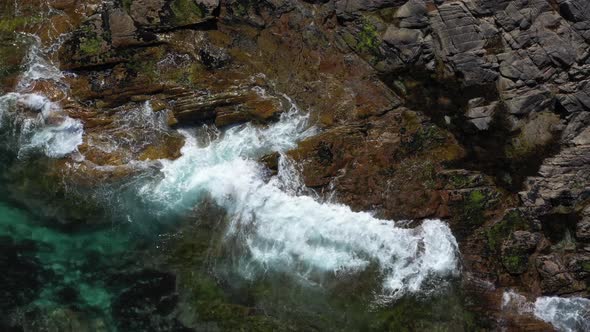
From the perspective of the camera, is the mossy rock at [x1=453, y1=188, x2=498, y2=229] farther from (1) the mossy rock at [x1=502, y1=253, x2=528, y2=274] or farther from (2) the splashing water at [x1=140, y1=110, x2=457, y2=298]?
(1) the mossy rock at [x1=502, y1=253, x2=528, y2=274]

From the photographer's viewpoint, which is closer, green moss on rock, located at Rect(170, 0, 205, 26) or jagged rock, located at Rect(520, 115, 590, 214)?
jagged rock, located at Rect(520, 115, 590, 214)

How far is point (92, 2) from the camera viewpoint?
1895 cm

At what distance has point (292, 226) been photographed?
17.1 m

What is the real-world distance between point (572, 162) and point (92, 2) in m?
18.1

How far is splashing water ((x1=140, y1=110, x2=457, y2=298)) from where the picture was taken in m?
16.8

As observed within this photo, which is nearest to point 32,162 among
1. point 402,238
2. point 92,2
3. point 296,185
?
point 92,2

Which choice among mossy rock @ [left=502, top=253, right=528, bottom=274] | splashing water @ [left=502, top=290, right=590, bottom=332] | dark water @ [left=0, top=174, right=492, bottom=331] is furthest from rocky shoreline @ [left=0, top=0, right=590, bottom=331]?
dark water @ [left=0, top=174, right=492, bottom=331]

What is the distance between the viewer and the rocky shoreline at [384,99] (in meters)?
16.8

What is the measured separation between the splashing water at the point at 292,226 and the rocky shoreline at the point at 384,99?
0.57 meters

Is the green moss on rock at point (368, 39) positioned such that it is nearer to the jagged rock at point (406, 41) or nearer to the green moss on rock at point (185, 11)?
the jagged rock at point (406, 41)

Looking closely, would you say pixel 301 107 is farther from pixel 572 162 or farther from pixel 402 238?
pixel 572 162

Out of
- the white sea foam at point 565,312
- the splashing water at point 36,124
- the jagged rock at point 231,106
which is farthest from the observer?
the jagged rock at point 231,106

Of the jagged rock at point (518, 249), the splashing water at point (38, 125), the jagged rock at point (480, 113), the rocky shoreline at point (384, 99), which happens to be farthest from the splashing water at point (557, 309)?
the splashing water at point (38, 125)

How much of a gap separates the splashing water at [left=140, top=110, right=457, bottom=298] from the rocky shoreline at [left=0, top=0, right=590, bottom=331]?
573 mm
